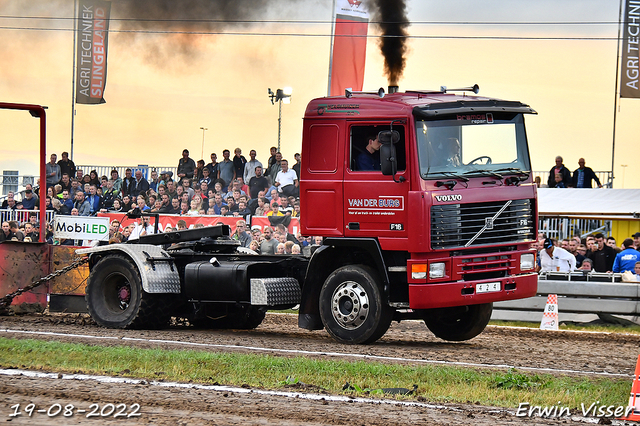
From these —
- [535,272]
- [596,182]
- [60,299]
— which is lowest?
[60,299]

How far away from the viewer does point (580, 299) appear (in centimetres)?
1556

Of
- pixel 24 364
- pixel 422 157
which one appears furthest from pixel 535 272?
pixel 24 364

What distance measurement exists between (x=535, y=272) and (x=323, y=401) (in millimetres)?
5466

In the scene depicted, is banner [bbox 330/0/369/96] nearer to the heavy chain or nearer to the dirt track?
the dirt track

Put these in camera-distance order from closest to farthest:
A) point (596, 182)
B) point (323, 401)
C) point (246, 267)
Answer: point (323, 401) < point (246, 267) < point (596, 182)

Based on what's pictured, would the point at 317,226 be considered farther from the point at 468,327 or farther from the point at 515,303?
the point at 515,303

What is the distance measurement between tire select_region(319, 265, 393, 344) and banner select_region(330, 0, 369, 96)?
470 inches

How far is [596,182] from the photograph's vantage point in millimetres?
21594

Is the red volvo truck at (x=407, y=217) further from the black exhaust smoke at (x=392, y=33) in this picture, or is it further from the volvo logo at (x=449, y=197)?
the black exhaust smoke at (x=392, y=33)

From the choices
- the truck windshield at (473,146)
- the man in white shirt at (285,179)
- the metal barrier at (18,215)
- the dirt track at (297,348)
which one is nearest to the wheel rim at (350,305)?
the dirt track at (297,348)

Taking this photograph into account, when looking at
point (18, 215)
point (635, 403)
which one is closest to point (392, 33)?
point (18, 215)

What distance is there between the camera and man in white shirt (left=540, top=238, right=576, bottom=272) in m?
16.8

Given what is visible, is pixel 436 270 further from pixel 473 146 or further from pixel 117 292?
pixel 117 292

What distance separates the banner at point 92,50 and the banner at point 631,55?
1737 centimetres
